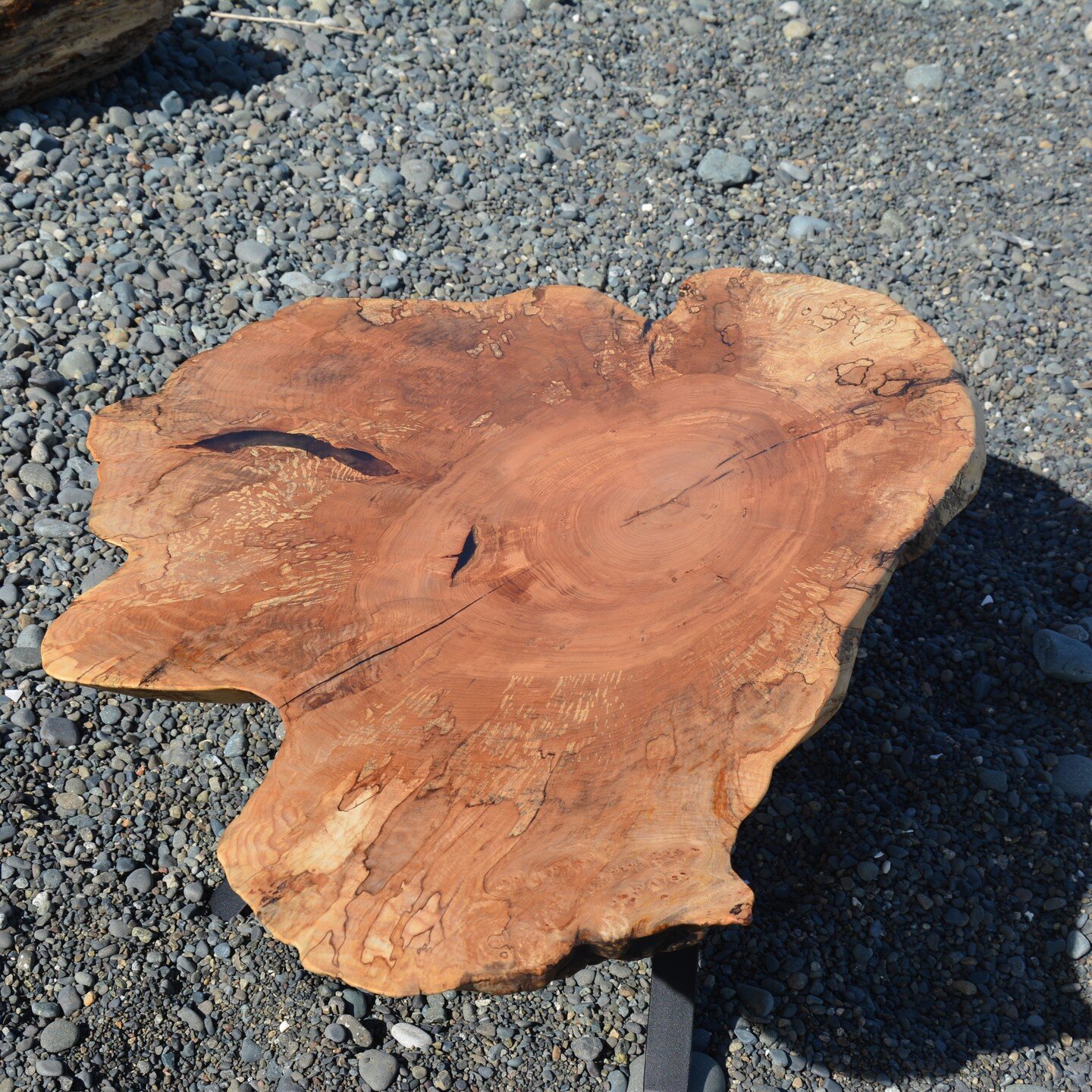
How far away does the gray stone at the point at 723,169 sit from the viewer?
375 centimetres

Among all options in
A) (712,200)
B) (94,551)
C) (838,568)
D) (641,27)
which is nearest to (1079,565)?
(838,568)

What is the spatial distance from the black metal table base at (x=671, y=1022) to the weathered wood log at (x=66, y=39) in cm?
285

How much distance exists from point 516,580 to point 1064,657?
1.54 metres

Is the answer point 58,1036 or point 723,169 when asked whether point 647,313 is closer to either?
point 723,169

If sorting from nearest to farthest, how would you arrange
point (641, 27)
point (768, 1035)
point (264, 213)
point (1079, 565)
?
point (768, 1035) → point (1079, 565) → point (264, 213) → point (641, 27)

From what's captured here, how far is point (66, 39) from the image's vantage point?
335 centimetres

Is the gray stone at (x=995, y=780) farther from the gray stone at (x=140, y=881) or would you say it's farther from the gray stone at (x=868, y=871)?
the gray stone at (x=140, y=881)

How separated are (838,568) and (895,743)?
862mm

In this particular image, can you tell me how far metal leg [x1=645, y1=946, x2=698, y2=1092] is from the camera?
5.76 feet

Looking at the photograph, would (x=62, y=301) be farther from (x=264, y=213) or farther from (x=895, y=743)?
(x=895, y=743)

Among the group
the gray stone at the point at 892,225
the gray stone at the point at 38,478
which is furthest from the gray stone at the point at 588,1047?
the gray stone at the point at 892,225

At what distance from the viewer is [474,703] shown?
1.43m

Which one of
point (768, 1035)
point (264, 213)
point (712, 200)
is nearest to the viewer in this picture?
point (768, 1035)

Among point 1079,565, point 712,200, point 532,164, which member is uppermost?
point 532,164
